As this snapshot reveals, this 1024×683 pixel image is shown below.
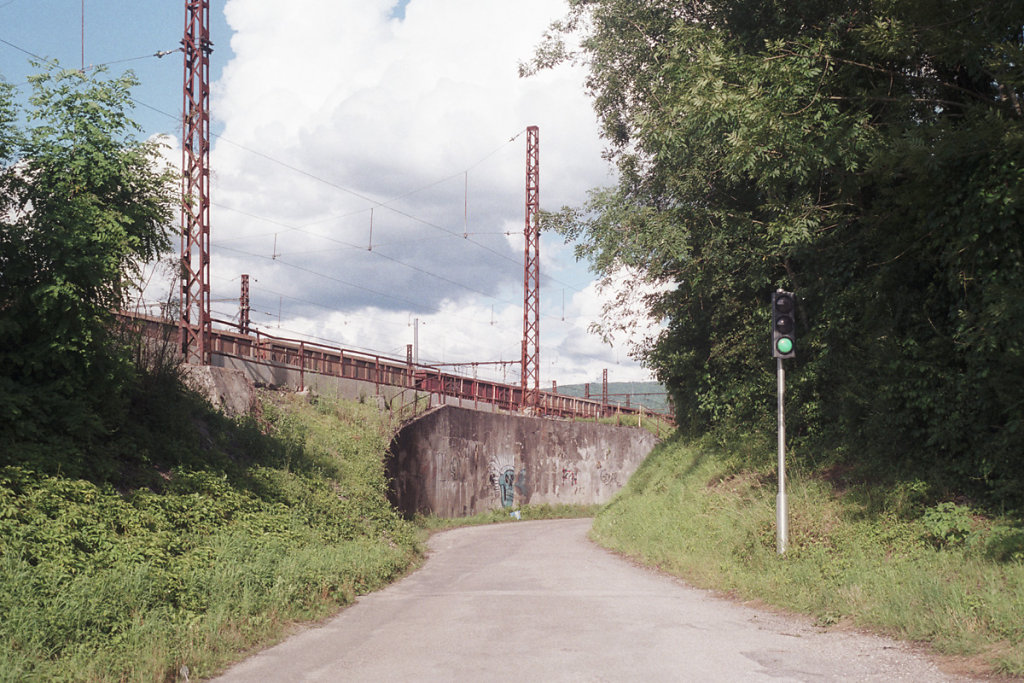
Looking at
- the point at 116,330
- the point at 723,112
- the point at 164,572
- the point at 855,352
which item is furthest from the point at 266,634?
the point at 855,352

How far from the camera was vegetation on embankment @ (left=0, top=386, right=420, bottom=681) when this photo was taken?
7.93 metres

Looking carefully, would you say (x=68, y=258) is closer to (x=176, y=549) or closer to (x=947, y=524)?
(x=176, y=549)

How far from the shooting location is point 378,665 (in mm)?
7945

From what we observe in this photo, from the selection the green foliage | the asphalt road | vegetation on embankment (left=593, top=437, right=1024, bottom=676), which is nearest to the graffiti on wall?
vegetation on embankment (left=593, top=437, right=1024, bottom=676)

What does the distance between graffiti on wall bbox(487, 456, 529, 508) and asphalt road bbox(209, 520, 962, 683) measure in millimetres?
21519

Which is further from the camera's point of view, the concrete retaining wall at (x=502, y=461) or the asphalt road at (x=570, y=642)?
the concrete retaining wall at (x=502, y=461)

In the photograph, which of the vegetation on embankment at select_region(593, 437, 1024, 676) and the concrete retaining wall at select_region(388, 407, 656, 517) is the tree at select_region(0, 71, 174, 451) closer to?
the vegetation on embankment at select_region(593, 437, 1024, 676)

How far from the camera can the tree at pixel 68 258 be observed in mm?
12523

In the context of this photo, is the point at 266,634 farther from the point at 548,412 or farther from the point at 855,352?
the point at 548,412

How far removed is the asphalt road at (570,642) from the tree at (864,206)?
445 cm

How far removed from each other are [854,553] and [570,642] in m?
5.05

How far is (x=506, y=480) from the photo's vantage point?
36.8 meters

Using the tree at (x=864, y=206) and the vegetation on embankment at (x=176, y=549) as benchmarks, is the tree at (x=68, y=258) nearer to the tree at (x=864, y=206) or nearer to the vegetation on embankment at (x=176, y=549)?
the vegetation on embankment at (x=176, y=549)

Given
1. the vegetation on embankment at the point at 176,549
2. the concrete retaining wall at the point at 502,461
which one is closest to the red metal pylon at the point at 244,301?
the concrete retaining wall at the point at 502,461
